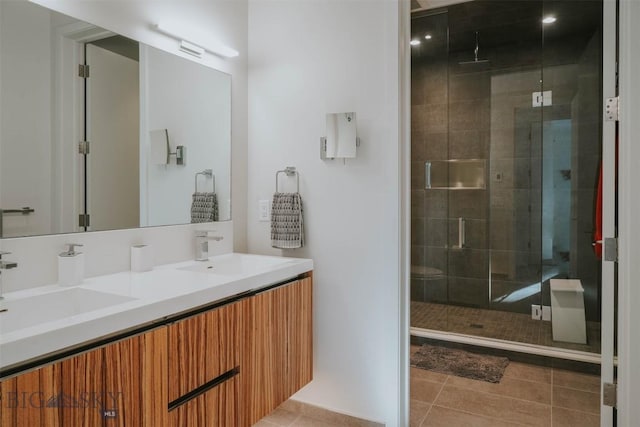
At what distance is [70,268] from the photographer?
1.50 m

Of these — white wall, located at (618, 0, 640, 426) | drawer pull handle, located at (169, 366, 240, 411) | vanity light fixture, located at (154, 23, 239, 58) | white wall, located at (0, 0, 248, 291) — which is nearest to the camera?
drawer pull handle, located at (169, 366, 240, 411)

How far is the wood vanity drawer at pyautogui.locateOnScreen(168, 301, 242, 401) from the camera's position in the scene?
4.46ft

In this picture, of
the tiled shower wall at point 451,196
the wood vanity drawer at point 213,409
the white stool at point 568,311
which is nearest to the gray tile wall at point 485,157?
the tiled shower wall at point 451,196

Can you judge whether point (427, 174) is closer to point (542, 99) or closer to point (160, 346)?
point (542, 99)

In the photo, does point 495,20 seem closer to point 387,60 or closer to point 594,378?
point 387,60

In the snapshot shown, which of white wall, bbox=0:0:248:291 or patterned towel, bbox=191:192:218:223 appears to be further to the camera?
patterned towel, bbox=191:192:218:223

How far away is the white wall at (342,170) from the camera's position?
6.90 ft

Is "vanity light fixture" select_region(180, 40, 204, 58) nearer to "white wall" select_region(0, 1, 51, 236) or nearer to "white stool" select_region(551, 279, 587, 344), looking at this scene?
"white wall" select_region(0, 1, 51, 236)

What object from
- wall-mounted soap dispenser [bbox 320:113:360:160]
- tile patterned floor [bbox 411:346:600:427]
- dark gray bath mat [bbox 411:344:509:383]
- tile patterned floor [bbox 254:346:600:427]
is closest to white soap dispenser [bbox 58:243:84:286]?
wall-mounted soap dispenser [bbox 320:113:360:160]

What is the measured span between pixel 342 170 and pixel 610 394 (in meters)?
1.60

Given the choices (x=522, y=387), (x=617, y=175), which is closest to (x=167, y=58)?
(x=617, y=175)

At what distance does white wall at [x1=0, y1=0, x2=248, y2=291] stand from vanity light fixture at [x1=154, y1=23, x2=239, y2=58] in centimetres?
3

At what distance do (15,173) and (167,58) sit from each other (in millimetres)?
888

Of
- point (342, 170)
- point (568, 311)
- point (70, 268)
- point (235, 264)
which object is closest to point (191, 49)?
point (342, 170)
